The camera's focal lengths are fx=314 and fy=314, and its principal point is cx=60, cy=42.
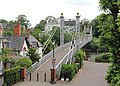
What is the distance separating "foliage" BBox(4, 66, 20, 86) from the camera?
27.7 meters

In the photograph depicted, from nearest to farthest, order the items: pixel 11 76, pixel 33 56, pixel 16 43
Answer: pixel 11 76, pixel 33 56, pixel 16 43

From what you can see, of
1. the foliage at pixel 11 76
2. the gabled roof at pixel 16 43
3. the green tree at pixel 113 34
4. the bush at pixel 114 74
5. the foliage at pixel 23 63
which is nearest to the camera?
the bush at pixel 114 74

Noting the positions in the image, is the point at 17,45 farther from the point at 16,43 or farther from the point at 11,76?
the point at 11,76

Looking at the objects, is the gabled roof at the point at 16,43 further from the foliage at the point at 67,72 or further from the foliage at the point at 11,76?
the foliage at the point at 11,76

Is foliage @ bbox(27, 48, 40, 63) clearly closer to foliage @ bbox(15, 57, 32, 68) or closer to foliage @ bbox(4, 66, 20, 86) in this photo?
foliage @ bbox(15, 57, 32, 68)

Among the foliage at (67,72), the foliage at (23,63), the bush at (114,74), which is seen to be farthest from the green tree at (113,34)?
the foliage at (23,63)

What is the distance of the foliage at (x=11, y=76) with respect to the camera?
27652mm

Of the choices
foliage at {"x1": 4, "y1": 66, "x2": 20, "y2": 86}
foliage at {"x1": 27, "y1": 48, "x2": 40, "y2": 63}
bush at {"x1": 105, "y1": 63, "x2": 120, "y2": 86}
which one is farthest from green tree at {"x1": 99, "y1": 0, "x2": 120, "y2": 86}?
foliage at {"x1": 27, "y1": 48, "x2": 40, "y2": 63}

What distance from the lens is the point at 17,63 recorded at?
111 ft

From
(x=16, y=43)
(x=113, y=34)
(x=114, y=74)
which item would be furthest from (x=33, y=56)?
(x=113, y=34)

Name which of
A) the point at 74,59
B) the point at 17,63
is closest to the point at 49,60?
the point at 74,59

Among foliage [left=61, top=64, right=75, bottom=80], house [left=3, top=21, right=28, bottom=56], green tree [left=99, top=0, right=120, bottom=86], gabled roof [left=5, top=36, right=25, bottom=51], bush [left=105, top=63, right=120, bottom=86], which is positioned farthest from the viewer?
gabled roof [left=5, top=36, right=25, bottom=51]

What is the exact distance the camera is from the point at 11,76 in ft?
93.4

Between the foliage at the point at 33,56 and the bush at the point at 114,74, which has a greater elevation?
the bush at the point at 114,74
